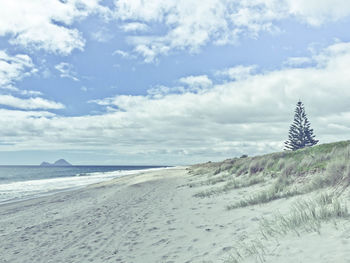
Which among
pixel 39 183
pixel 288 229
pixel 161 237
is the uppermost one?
pixel 288 229

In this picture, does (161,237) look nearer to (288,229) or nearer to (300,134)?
(288,229)

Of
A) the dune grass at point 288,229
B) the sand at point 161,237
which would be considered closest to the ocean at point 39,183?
the sand at point 161,237

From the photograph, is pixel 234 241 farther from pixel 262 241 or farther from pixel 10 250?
pixel 10 250

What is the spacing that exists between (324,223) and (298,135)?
2623 inches

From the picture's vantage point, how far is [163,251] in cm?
652

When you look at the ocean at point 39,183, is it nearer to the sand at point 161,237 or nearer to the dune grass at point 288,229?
the sand at point 161,237

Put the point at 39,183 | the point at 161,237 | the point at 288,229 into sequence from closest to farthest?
the point at 288,229
the point at 161,237
the point at 39,183

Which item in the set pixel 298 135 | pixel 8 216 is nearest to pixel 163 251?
pixel 8 216

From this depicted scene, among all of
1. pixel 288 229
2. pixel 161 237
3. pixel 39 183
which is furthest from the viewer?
pixel 39 183

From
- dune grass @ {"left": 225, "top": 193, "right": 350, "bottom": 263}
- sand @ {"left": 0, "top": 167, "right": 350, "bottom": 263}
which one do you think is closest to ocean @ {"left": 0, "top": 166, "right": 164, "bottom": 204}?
sand @ {"left": 0, "top": 167, "right": 350, "bottom": 263}

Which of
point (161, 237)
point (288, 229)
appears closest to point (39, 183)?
point (161, 237)

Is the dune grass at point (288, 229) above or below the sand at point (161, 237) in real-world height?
above

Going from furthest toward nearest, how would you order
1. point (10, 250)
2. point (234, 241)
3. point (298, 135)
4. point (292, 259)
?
point (298, 135)
point (10, 250)
point (234, 241)
point (292, 259)

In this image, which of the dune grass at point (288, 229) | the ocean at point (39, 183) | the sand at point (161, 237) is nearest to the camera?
the sand at point (161, 237)
